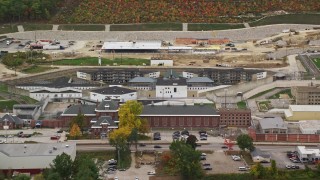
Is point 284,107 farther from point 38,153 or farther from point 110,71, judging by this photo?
point 38,153

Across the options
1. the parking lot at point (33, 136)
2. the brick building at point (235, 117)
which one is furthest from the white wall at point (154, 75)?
the parking lot at point (33, 136)

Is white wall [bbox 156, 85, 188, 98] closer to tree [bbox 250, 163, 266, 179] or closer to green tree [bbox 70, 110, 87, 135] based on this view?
green tree [bbox 70, 110, 87, 135]

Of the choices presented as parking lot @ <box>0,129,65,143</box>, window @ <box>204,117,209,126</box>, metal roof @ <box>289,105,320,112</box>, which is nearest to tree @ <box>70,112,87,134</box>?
parking lot @ <box>0,129,65,143</box>

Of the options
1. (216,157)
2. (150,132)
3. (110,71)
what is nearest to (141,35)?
(110,71)

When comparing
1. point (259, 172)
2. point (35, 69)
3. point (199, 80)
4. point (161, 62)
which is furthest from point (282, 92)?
point (35, 69)

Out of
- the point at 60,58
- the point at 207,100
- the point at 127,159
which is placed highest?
the point at 60,58

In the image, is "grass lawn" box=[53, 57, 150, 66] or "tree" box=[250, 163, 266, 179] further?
"grass lawn" box=[53, 57, 150, 66]
